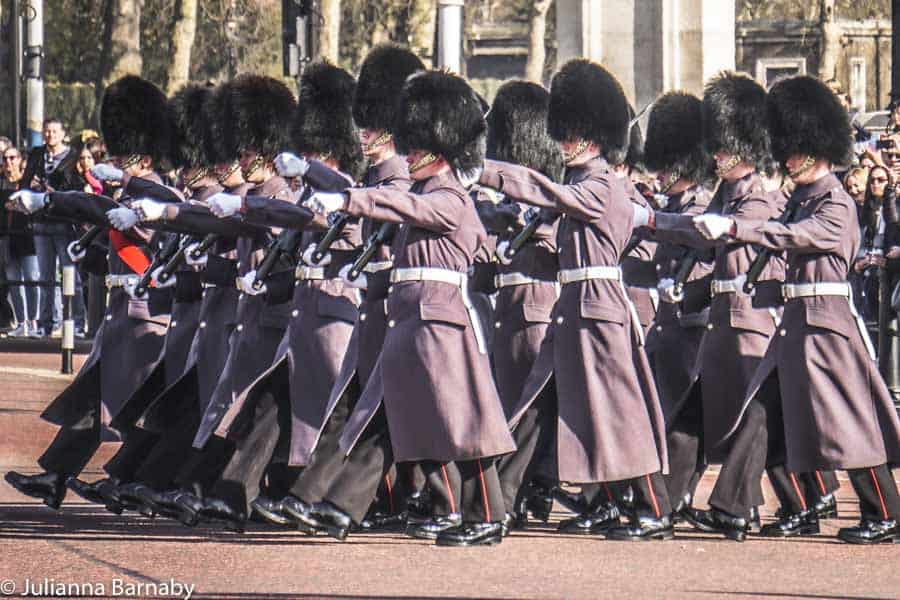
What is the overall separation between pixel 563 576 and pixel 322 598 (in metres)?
0.88

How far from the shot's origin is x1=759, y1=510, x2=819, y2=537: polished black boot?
357 inches

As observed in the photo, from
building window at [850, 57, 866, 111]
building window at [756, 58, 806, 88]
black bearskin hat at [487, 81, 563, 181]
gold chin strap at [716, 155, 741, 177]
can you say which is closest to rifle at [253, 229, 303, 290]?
black bearskin hat at [487, 81, 563, 181]

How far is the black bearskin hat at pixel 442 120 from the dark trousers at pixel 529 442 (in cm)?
91

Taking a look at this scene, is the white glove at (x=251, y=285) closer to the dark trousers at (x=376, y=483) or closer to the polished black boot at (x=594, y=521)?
the dark trousers at (x=376, y=483)

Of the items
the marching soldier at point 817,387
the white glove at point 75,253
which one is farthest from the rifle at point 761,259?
the white glove at point 75,253

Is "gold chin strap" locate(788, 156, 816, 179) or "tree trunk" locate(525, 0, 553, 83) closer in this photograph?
"gold chin strap" locate(788, 156, 816, 179)

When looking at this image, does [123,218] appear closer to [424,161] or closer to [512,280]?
[424,161]

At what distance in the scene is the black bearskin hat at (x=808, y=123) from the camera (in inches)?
364

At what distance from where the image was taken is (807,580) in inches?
309

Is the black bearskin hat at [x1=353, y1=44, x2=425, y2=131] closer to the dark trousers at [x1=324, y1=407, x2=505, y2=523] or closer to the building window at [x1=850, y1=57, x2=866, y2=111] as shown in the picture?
the dark trousers at [x1=324, y1=407, x2=505, y2=523]

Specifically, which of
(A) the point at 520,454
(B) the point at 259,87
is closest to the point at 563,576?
(A) the point at 520,454

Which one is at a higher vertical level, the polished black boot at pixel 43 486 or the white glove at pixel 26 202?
the white glove at pixel 26 202

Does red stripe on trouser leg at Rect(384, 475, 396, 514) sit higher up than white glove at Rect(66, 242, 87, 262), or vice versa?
white glove at Rect(66, 242, 87, 262)

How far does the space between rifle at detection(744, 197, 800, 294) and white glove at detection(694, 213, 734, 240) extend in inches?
14.9
